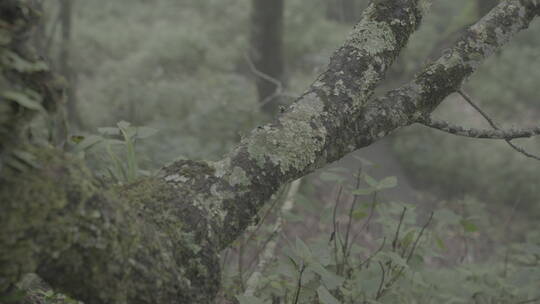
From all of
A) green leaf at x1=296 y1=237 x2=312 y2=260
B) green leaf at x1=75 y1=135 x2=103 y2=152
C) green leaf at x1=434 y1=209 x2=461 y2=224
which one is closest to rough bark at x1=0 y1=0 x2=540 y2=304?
green leaf at x1=296 y1=237 x2=312 y2=260

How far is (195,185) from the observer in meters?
1.31

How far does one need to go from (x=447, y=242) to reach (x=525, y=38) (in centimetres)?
747

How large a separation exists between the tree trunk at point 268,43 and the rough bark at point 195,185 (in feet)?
15.6

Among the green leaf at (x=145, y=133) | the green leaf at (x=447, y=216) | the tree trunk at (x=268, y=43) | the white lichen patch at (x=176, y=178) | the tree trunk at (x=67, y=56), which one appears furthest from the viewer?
the tree trunk at (x=268, y=43)

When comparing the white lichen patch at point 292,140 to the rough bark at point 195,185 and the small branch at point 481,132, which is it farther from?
the small branch at point 481,132

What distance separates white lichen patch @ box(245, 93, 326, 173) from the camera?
142 centimetres

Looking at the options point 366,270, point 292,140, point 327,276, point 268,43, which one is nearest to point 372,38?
point 292,140

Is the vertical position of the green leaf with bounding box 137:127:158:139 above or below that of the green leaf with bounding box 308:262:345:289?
above

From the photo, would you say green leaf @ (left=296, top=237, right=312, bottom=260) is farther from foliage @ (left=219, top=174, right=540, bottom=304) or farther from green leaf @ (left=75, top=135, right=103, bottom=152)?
green leaf @ (left=75, top=135, right=103, bottom=152)

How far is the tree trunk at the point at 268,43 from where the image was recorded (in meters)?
6.53

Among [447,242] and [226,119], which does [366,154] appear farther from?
[226,119]

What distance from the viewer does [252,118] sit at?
6500mm

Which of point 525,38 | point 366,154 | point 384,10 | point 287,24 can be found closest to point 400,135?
point 366,154

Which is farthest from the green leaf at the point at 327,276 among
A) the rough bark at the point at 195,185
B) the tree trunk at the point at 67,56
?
the tree trunk at the point at 67,56
